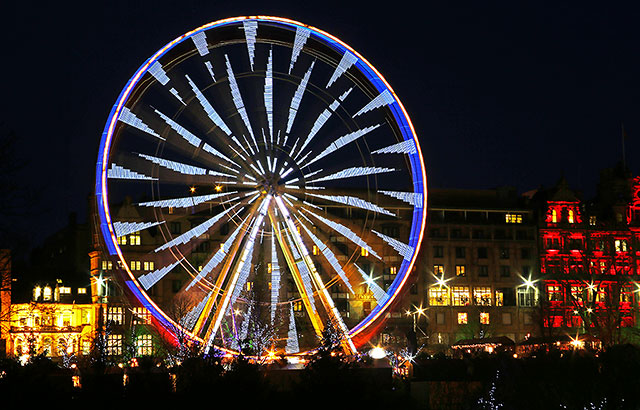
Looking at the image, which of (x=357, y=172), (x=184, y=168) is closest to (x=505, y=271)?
(x=357, y=172)

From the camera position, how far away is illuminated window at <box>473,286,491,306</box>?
127375 millimetres

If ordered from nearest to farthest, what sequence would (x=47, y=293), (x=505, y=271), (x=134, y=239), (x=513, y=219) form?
(x=47, y=293), (x=134, y=239), (x=505, y=271), (x=513, y=219)

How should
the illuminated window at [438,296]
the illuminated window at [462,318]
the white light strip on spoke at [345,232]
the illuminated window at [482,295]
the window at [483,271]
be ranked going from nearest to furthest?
the white light strip on spoke at [345,232]
the illuminated window at [462,318]
the illuminated window at [438,296]
the illuminated window at [482,295]
the window at [483,271]

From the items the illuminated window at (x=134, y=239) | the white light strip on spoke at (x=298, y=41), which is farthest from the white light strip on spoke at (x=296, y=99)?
the illuminated window at (x=134, y=239)

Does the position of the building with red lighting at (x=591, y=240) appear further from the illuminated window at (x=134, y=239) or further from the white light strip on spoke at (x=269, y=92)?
the white light strip on spoke at (x=269, y=92)

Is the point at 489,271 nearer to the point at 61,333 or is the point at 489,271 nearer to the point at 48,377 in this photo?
the point at 61,333

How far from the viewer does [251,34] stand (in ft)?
176

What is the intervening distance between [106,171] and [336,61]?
12.9 meters

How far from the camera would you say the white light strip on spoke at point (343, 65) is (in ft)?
179

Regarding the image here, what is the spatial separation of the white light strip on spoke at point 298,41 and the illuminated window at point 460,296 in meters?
76.2

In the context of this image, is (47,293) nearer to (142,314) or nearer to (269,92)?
(142,314)

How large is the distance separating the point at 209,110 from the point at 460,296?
261 feet

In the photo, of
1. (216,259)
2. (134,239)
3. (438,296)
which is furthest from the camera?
(438,296)

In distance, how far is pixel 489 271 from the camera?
128750mm
